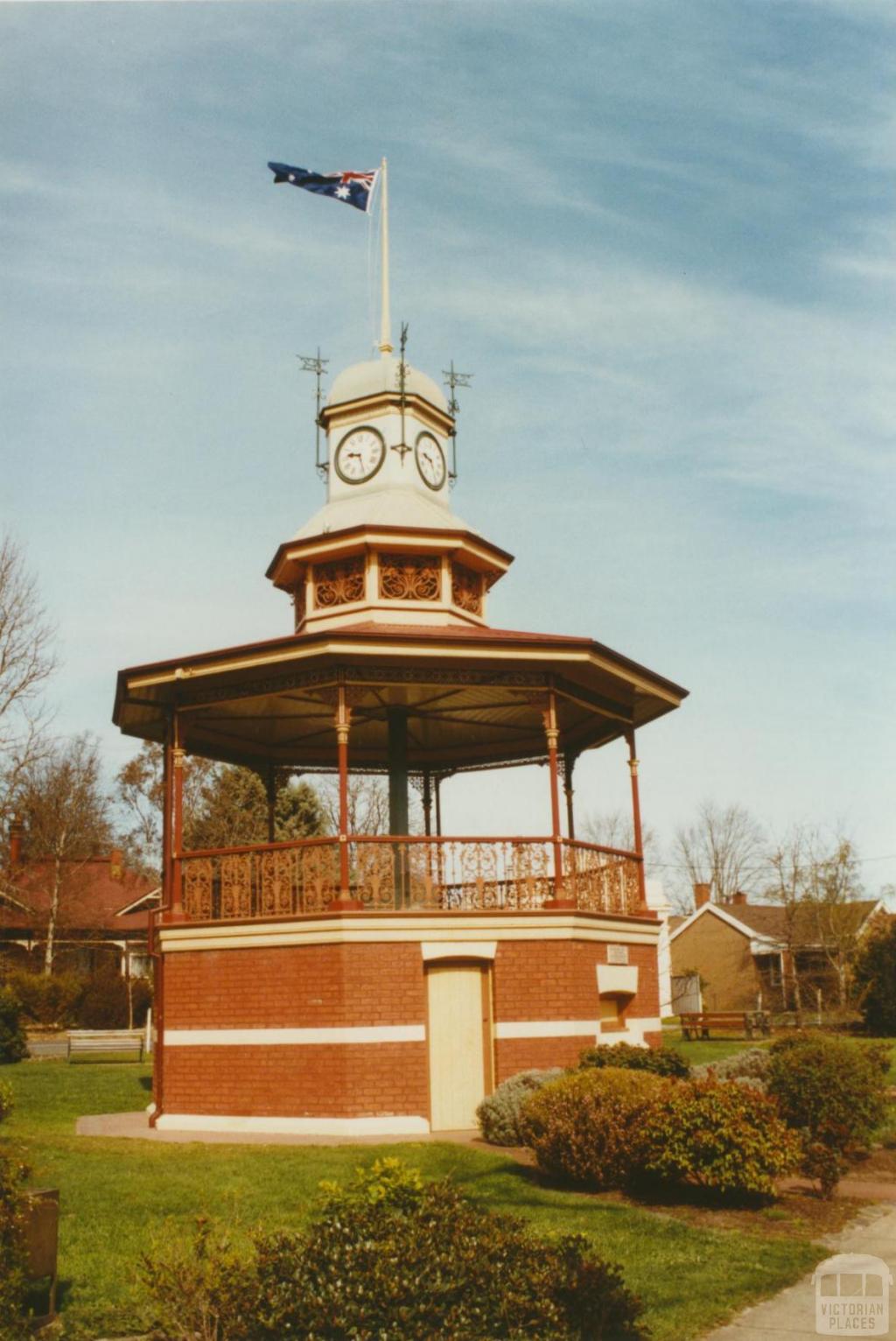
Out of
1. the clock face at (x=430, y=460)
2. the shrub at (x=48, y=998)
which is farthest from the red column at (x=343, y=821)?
the shrub at (x=48, y=998)

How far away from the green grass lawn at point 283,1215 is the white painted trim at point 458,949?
273 centimetres

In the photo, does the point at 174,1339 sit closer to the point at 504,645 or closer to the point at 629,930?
the point at 504,645

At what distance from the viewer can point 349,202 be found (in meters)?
22.5

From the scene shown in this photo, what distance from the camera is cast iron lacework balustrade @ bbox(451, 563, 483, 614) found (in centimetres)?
2077

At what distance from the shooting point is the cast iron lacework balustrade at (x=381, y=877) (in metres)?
17.1

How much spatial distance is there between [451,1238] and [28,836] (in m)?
54.2

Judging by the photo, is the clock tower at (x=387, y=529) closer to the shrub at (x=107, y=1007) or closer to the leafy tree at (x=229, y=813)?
the leafy tree at (x=229, y=813)

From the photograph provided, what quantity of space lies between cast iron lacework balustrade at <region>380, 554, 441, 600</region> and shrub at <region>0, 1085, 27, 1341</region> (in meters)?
14.2

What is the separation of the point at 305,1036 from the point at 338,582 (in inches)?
297

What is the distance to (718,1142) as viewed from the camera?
10945 mm

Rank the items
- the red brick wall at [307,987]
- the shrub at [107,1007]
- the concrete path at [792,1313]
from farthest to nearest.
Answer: the shrub at [107,1007] < the red brick wall at [307,987] < the concrete path at [792,1313]

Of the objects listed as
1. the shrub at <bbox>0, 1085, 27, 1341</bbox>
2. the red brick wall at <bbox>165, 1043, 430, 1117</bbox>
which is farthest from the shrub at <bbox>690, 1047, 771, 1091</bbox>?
the shrub at <bbox>0, 1085, 27, 1341</bbox>

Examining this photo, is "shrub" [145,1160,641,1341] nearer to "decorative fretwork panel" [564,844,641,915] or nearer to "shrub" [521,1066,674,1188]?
"shrub" [521,1066,674,1188]

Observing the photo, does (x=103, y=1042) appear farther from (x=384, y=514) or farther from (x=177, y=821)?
(x=384, y=514)
